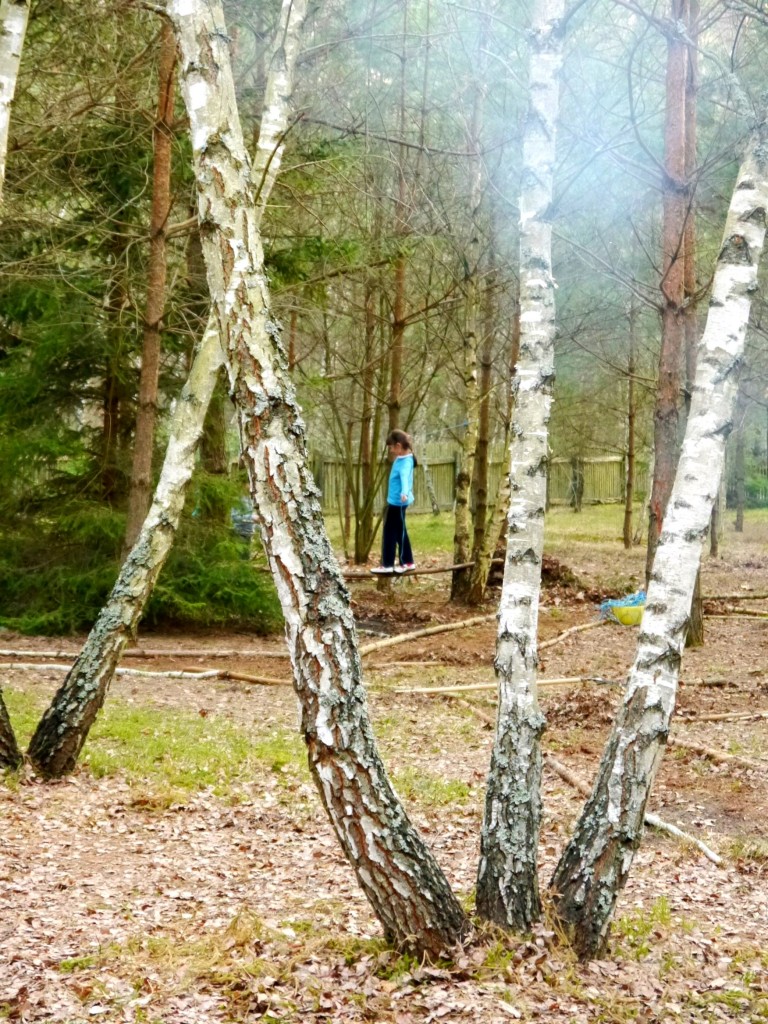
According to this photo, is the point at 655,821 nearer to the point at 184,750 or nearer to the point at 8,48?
the point at 184,750

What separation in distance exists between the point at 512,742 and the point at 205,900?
1.76 meters

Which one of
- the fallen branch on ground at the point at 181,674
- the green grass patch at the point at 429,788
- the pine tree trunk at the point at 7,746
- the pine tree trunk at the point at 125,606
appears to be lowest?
the green grass patch at the point at 429,788

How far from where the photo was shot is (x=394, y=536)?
40.5 feet

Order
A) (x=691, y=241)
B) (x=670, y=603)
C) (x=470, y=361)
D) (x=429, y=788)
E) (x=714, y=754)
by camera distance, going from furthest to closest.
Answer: (x=470, y=361), (x=691, y=241), (x=714, y=754), (x=429, y=788), (x=670, y=603)

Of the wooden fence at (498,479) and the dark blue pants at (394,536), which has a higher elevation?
the wooden fence at (498,479)

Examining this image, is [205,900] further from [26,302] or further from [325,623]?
[26,302]

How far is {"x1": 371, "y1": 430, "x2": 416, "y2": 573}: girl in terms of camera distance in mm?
11758

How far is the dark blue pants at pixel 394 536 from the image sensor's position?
12094 millimetres

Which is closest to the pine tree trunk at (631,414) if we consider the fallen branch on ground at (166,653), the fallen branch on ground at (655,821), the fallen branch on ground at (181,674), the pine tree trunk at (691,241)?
the pine tree trunk at (691,241)

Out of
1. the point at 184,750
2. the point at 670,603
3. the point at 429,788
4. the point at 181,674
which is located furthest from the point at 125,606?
the point at 181,674

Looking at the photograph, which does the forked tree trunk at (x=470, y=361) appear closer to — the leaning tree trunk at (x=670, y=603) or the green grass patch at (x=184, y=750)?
the green grass patch at (x=184, y=750)

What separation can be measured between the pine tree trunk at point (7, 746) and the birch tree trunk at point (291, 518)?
3.06 metres

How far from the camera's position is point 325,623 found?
348cm

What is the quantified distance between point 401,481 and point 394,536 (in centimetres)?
86
